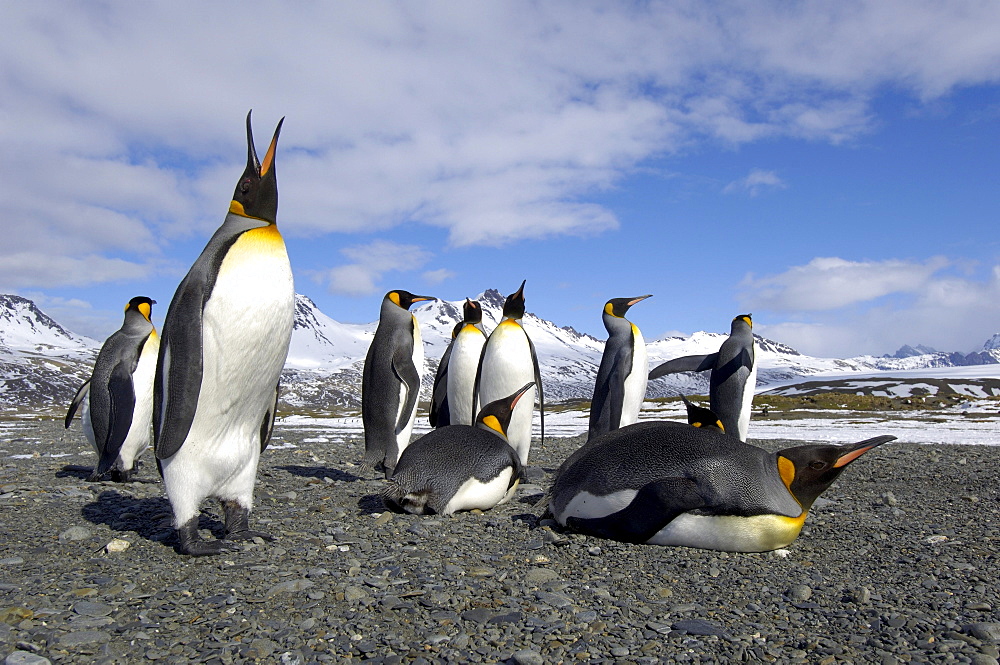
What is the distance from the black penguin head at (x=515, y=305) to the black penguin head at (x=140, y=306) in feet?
12.6

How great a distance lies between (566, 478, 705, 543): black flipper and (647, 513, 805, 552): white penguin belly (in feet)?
0.23

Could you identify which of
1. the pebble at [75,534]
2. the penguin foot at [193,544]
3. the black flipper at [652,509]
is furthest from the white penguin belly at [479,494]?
the pebble at [75,534]

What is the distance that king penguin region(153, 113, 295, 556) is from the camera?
361 centimetres

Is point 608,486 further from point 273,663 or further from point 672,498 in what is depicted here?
point 273,663

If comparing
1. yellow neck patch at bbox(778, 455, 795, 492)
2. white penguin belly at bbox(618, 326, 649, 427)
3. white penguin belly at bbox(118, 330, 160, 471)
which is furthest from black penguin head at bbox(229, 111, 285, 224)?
white penguin belly at bbox(618, 326, 649, 427)

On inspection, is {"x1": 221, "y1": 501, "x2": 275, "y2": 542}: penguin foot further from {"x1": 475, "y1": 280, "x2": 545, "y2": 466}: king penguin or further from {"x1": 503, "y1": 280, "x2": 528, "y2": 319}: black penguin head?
{"x1": 503, "y1": 280, "x2": 528, "y2": 319}: black penguin head

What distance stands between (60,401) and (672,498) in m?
106

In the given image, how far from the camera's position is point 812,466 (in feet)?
12.3

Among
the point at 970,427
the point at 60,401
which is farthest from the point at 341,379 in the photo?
the point at 970,427

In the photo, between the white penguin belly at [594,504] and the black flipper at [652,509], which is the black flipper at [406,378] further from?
the black flipper at [652,509]

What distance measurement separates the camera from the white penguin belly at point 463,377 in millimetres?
8102

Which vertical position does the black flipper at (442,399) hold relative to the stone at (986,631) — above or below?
above

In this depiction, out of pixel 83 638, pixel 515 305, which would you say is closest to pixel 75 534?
pixel 83 638

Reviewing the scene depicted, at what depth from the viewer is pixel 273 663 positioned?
232cm
